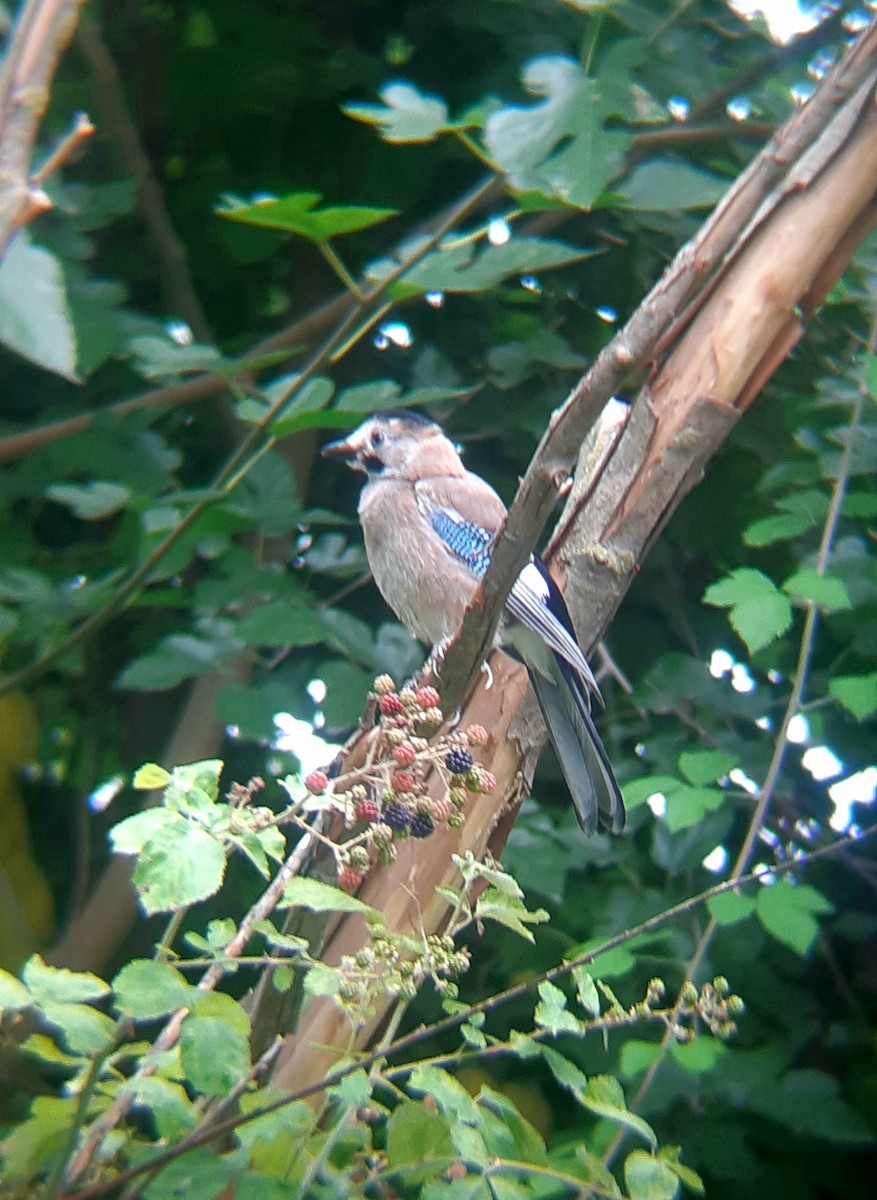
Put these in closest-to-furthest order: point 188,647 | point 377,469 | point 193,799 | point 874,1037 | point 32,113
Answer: point 32,113
point 193,799
point 188,647
point 874,1037
point 377,469

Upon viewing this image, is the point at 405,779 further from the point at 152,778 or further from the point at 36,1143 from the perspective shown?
the point at 36,1143

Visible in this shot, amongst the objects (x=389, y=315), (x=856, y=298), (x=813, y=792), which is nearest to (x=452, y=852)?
(x=813, y=792)

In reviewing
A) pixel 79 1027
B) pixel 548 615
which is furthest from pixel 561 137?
pixel 79 1027

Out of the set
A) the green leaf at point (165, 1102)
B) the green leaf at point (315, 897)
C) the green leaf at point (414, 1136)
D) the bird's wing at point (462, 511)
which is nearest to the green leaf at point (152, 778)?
the green leaf at point (315, 897)

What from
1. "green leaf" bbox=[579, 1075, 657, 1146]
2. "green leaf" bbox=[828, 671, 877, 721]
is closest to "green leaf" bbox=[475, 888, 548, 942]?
"green leaf" bbox=[579, 1075, 657, 1146]

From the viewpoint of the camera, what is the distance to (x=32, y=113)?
2.26 feet

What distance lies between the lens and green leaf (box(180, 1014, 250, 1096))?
912mm

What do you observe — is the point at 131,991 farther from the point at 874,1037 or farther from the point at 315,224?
the point at 874,1037

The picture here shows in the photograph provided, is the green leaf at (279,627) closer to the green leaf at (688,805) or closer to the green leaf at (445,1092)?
the green leaf at (688,805)

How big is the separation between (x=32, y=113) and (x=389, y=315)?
1.47m

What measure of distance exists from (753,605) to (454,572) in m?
0.62

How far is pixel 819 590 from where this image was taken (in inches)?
66.2

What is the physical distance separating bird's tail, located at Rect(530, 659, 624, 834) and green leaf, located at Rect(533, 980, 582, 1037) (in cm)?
58

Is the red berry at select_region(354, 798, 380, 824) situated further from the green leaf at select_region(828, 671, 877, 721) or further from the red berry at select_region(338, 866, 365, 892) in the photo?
the green leaf at select_region(828, 671, 877, 721)
